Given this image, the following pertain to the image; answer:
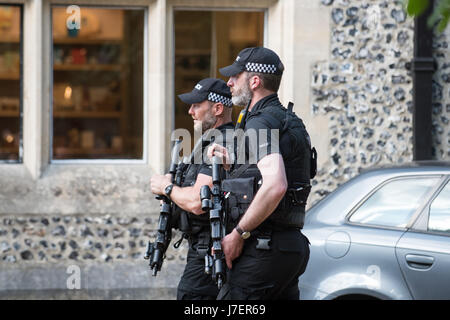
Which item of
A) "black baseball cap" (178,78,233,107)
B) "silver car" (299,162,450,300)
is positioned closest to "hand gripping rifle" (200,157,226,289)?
"black baseball cap" (178,78,233,107)

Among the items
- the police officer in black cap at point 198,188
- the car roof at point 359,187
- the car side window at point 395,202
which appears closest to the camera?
the police officer in black cap at point 198,188

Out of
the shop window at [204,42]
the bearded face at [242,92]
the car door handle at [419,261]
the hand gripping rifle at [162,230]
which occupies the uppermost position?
the shop window at [204,42]

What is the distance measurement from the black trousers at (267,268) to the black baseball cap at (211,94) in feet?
3.63

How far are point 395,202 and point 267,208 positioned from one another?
139cm

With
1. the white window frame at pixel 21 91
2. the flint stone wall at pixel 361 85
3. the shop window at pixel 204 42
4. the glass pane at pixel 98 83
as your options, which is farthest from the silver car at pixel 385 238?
the white window frame at pixel 21 91

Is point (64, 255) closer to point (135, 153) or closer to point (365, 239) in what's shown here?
point (135, 153)

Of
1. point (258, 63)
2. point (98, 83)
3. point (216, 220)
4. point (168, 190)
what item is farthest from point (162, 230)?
point (98, 83)

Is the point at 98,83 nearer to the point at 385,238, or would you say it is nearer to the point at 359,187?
the point at 359,187

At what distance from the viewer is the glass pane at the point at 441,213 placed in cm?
468

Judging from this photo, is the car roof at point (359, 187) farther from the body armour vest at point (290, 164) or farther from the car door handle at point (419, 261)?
the body armour vest at point (290, 164)

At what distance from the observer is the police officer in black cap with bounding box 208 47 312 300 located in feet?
12.5

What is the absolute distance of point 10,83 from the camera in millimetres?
8070

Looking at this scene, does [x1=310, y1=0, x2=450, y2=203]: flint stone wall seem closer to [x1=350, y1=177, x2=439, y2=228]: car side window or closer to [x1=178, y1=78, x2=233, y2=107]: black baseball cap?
[x1=350, y1=177, x2=439, y2=228]: car side window

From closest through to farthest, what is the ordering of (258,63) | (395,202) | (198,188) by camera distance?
(258,63), (198,188), (395,202)
